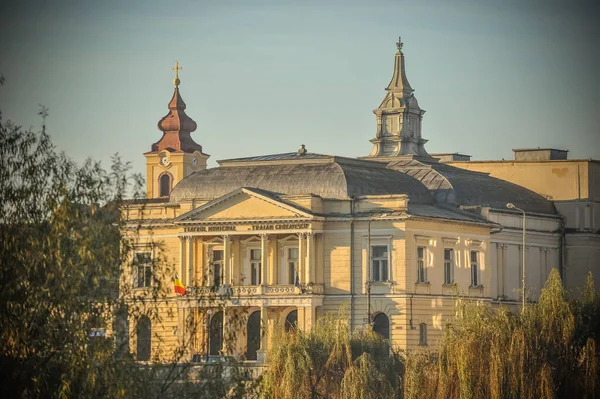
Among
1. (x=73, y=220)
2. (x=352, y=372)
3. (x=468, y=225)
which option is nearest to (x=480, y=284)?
(x=468, y=225)

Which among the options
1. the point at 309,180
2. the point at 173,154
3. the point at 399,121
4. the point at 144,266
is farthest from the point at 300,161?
the point at 144,266

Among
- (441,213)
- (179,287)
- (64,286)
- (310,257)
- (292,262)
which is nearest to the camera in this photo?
(64,286)

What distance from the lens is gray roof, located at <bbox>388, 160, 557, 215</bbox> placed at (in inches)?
5325

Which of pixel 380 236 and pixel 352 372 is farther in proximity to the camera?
pixel 380 236

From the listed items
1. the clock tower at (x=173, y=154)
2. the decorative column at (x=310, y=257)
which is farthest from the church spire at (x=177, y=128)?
→ the decorative column at (x=310, y=257)

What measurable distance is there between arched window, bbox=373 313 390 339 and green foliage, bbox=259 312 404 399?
2409cm

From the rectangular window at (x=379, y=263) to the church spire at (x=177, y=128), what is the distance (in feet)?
140

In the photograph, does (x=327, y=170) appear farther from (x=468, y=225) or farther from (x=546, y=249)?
Answer: (x=546, y=249)

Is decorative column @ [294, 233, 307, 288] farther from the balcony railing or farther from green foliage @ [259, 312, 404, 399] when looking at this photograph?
green foliage @ [259, 312, 404, 399]

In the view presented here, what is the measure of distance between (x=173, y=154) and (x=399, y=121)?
68.6ft

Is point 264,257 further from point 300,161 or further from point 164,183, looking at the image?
point 164,183

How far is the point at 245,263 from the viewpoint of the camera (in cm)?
13112

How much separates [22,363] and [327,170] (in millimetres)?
64747

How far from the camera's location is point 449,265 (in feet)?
425
